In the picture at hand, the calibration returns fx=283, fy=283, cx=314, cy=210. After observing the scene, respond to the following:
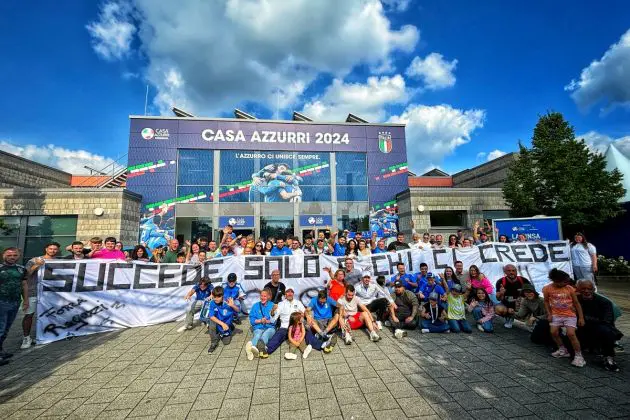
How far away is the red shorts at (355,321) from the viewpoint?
680cm

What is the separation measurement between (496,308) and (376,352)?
12.2 ft

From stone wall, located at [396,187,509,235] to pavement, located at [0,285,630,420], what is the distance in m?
15.6

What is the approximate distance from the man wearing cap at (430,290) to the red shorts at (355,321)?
176 cm

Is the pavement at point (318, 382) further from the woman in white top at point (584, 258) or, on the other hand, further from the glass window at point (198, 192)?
the glass window at point (198, 192)

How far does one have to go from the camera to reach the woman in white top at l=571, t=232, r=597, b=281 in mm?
8415

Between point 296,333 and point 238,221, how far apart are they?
55.2ft

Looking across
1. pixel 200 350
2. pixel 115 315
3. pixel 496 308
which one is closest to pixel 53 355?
pixel 115 315

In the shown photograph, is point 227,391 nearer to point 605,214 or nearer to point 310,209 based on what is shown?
point 310,209

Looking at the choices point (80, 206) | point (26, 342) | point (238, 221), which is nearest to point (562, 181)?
point (238, 221)

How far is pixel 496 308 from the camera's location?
7086 millimetres

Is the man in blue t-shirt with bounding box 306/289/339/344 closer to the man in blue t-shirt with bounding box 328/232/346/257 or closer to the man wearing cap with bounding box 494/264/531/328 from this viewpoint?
the man in blue t-shirt with bounding box 328/232/346/257

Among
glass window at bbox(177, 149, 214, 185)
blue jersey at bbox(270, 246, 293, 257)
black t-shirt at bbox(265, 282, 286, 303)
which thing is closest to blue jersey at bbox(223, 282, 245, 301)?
black t-shirt at bbox(265, 282, 286, 303)

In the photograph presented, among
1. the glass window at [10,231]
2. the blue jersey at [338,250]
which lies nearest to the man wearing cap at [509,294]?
the blue jersey at [338,250]

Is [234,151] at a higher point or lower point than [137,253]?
higher
